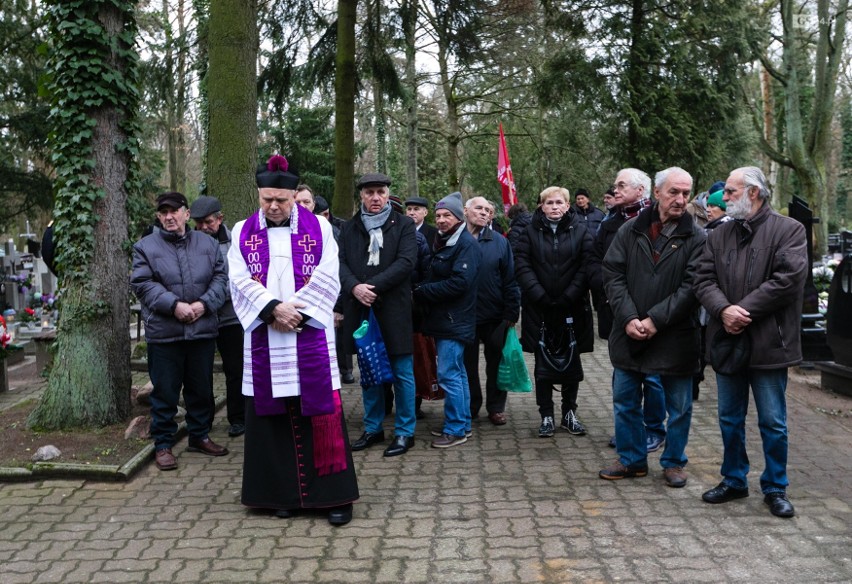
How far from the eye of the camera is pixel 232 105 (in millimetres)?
8812

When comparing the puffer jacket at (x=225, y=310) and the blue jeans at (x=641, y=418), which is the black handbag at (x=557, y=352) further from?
the puffer jacket at (x=225, y=310)

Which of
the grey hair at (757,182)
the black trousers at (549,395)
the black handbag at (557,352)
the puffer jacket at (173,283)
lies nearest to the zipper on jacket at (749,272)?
the grey hair at (757,182)

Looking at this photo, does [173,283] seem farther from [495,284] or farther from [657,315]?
[657,315]

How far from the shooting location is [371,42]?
14.7 m

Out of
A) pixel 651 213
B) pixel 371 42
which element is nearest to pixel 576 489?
pixel 651 213

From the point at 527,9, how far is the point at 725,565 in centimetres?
1530

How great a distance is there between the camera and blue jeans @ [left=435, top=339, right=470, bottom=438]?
659cm

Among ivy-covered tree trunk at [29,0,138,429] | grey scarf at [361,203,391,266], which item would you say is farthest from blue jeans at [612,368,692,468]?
ivy-covered tree trunk at [29,0,138,429]

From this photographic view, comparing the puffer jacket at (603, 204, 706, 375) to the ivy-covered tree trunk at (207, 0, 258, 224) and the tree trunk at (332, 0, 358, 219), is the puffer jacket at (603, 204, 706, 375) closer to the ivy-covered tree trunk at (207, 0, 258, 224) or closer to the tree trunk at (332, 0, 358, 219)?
the ivy-covered tree trunk at (207, 0, 258, 224)

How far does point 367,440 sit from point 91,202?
9.48 ft

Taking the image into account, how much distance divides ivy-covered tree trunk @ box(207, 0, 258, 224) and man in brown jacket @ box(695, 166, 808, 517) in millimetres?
5366

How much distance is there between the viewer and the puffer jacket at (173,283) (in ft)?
19.7

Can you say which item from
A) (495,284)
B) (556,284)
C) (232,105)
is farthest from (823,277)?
(232,105)

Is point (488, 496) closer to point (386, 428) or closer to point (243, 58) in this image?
point (386, 428)
